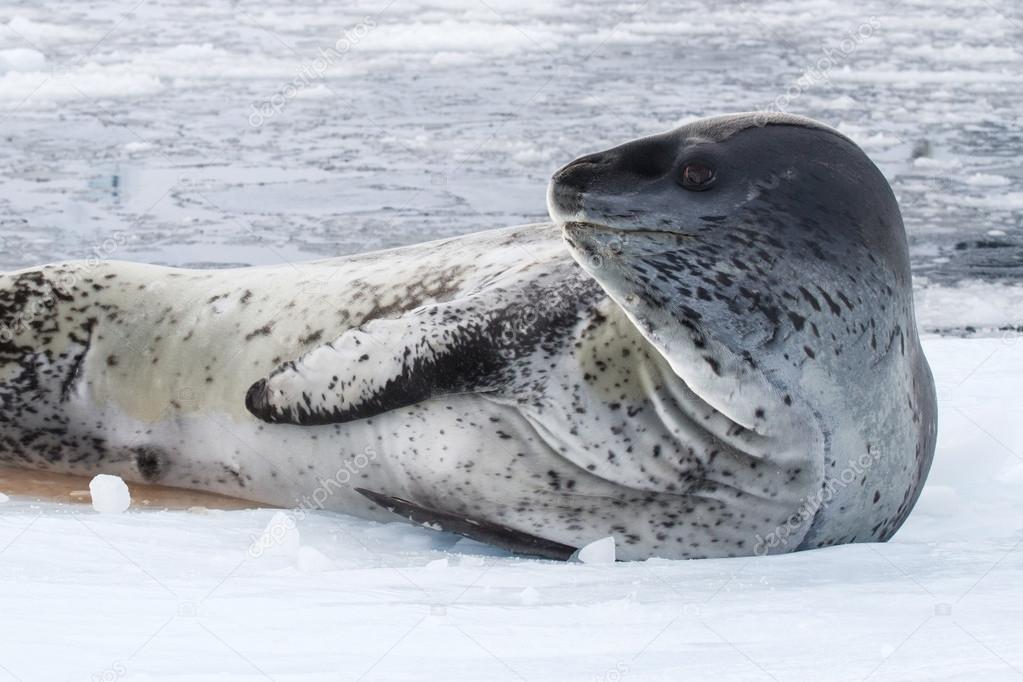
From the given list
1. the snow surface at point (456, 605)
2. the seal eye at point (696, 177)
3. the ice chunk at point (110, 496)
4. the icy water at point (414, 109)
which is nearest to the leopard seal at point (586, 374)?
the seal eye at point (696, 177)

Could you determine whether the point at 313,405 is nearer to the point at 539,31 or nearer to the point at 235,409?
the point at 235,409

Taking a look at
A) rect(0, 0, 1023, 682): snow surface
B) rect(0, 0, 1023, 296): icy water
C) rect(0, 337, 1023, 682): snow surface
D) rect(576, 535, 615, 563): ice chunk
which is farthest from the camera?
rect(0, 0, 1023, 296): icy water

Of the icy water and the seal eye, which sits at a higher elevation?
the seal eye

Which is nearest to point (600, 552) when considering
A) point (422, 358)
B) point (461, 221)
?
point (422, 358)

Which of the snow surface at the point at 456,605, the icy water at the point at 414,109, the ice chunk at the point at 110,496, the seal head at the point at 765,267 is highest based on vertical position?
the seal head at the point at 765,267

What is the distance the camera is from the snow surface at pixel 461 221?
5.91ft

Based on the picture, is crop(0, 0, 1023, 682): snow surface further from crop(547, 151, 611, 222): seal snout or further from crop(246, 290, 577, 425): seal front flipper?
crop(547, 151, 611, 222): seal snout

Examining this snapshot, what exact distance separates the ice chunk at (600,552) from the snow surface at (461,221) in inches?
5.1

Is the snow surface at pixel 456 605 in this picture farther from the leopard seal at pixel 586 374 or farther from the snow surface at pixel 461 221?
the leopard seal at pixel 586 374

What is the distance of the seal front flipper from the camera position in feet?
8.86

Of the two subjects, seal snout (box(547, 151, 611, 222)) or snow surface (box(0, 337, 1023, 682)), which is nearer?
snow surface (box(0, 337, 1023, 682))

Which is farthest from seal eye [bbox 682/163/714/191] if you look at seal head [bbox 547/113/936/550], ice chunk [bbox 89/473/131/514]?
ice chunk [bbox 89/473/131/514]

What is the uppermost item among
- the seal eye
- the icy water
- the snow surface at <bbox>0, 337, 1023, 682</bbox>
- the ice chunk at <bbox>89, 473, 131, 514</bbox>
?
the seal eye

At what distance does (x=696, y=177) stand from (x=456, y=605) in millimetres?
843
